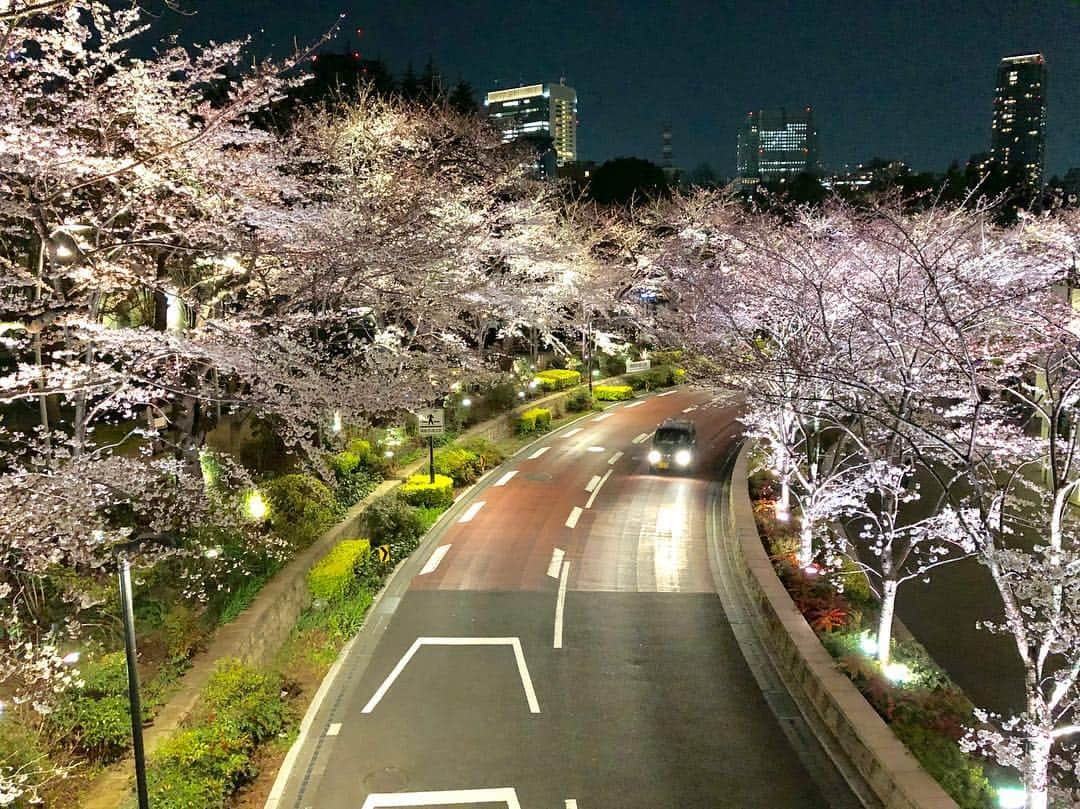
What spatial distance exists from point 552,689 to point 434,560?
6.25 m

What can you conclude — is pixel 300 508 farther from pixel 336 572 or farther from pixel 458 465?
pixel 458 465

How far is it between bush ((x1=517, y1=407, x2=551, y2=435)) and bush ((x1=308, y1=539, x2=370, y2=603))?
1411 cm

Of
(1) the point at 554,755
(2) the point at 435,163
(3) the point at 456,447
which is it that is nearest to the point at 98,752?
(1) the point at 554,755

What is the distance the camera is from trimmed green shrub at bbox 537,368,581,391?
35688 millimetres

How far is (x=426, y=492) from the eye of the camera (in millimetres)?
19672

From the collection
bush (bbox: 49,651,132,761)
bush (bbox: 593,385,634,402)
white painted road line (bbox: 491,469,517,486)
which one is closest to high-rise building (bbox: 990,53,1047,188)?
bush (bbox: 593,385,634,402)

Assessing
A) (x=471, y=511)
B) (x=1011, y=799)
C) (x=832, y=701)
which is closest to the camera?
(x=1011, y=799)

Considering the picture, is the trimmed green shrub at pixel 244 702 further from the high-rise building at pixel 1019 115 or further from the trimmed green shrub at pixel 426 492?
the high-rise building at pixel 1019 115

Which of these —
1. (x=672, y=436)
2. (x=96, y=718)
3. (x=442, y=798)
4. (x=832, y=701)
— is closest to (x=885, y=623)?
(x=832, y=701)

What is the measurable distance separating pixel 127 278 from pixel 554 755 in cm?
964

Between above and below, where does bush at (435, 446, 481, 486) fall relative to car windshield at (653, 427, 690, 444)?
below

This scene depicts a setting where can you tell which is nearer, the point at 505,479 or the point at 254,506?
the point at 254,506

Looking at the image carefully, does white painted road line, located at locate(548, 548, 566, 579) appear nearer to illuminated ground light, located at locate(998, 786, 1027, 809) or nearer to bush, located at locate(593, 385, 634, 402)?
illuminated ground light, located at locate(998, 786, 1027, 809)

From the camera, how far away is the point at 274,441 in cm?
1880
